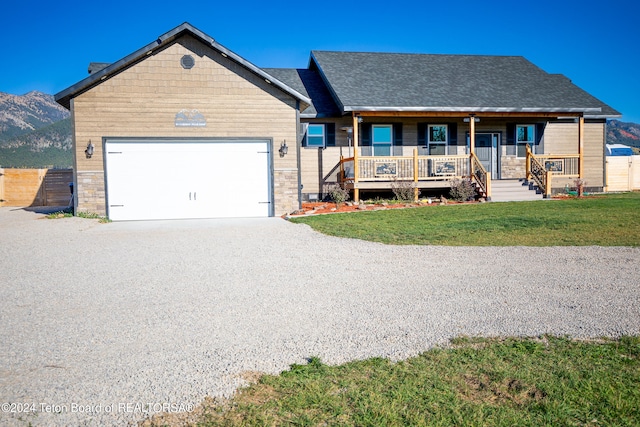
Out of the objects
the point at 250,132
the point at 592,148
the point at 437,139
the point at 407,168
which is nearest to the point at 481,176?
the point at 437,139

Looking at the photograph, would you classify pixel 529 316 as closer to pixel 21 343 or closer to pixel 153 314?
pixel 153 314

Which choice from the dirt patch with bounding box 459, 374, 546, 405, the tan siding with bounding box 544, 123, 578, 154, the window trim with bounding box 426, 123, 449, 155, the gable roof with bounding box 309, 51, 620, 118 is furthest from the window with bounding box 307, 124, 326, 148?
the dirt patch with bounding box 459, 374, 546, 405

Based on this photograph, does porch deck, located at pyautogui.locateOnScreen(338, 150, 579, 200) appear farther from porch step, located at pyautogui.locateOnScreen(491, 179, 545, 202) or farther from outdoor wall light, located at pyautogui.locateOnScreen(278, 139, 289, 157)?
outdoor wall light, located at pyautogui.locateOnScreen(278, 139, 289, 157)

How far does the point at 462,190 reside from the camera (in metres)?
18.5

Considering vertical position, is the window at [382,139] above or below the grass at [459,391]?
above

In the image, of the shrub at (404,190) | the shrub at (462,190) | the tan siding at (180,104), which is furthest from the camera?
the shrub at (404,190)

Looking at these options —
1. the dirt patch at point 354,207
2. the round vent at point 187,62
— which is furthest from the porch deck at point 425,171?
the round vent at point 187,62

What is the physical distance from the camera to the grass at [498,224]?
10078mm

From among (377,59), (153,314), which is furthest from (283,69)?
(153,314)

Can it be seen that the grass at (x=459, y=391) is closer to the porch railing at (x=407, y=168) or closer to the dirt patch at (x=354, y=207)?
the dirt patch at (x=354, y=207)

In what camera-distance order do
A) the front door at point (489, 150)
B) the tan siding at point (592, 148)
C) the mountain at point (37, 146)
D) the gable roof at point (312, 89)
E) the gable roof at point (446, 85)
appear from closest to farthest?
the gable roof at point (446, 85), the gable roof at point (312, 89), the front door at point (489, 150), the tan siding at point (592, 148), the mountain at point (37, 146)

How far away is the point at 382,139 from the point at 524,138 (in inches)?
254

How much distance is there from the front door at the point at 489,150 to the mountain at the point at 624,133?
314 ft

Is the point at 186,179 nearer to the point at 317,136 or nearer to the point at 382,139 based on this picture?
the point at 317,136
